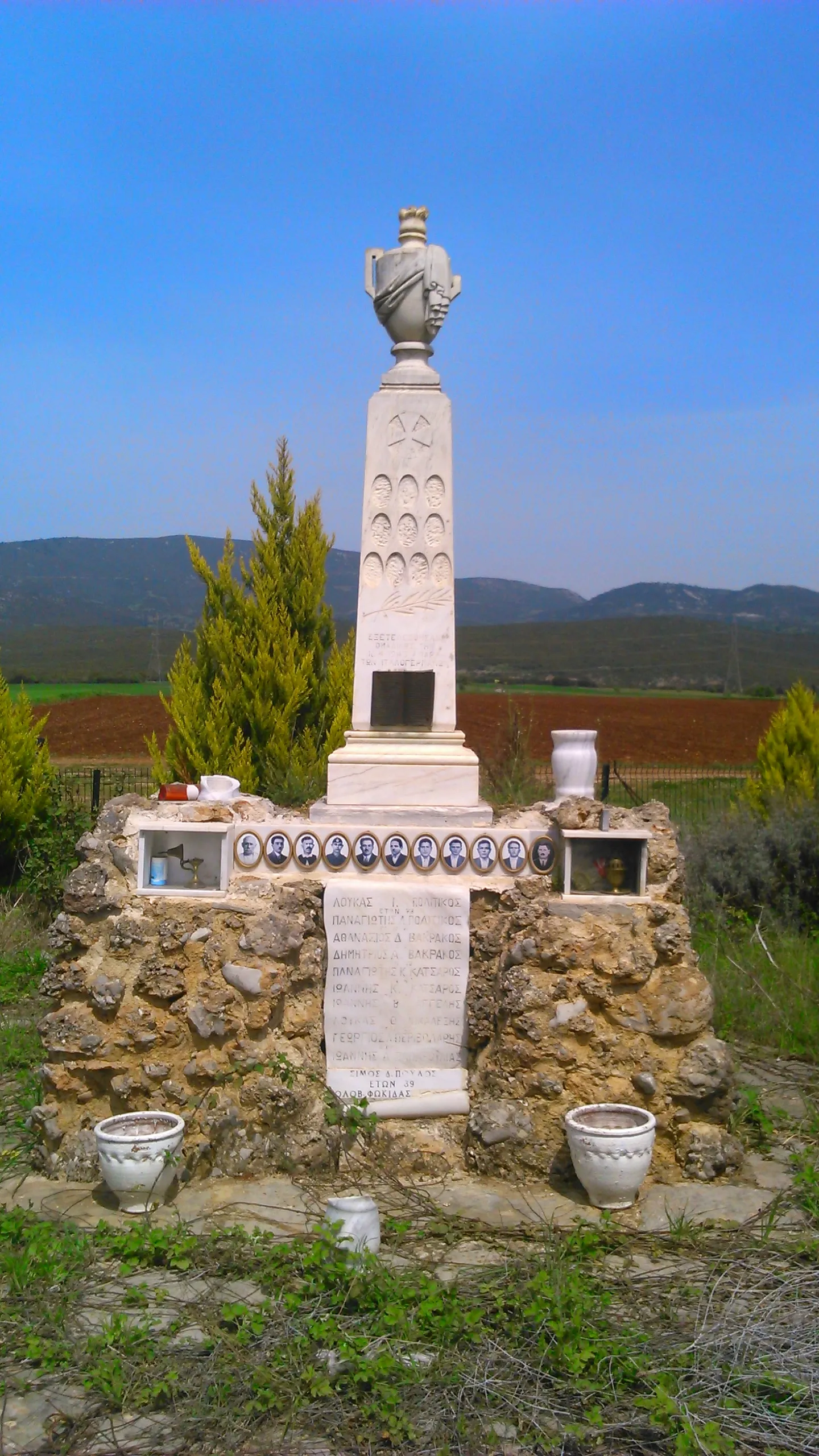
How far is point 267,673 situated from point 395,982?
5983 millimetres

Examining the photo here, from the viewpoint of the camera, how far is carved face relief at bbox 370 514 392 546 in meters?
6.76


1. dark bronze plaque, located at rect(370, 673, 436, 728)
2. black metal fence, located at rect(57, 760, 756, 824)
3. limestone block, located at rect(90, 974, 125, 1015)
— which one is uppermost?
dark bronze plaque, located at rect(370, 673, 436, 728)

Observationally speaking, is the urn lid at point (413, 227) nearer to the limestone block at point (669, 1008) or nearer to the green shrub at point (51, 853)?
the limestone block at point (669, 1008)

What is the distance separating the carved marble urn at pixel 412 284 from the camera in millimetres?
6699

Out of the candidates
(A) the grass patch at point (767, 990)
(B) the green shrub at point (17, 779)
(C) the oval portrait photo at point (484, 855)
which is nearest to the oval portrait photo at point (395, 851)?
(C) the oval portrait photo at point (484, 855)

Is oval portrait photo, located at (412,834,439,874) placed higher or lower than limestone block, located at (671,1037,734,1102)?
higher

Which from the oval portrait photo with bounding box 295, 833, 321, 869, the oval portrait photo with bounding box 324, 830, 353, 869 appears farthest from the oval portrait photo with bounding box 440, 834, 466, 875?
the oval portrait photo with bounding box 295, 833, 321, 869

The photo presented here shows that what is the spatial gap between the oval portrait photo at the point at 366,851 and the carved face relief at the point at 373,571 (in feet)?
5.23

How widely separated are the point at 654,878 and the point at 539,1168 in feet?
5.01

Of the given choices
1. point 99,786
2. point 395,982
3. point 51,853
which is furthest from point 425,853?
point 99,786

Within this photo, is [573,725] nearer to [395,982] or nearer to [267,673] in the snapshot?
[267,673]

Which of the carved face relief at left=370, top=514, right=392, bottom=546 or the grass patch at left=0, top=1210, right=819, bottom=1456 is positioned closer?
the grass patch at left=0, top=1210, right=819, bottom=1456

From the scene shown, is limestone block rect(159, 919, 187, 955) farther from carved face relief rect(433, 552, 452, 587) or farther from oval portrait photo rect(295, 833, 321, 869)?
carved face relief rect(433, 552, 452, 587)

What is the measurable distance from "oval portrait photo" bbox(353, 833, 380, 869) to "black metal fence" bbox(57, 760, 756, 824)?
4891mm
